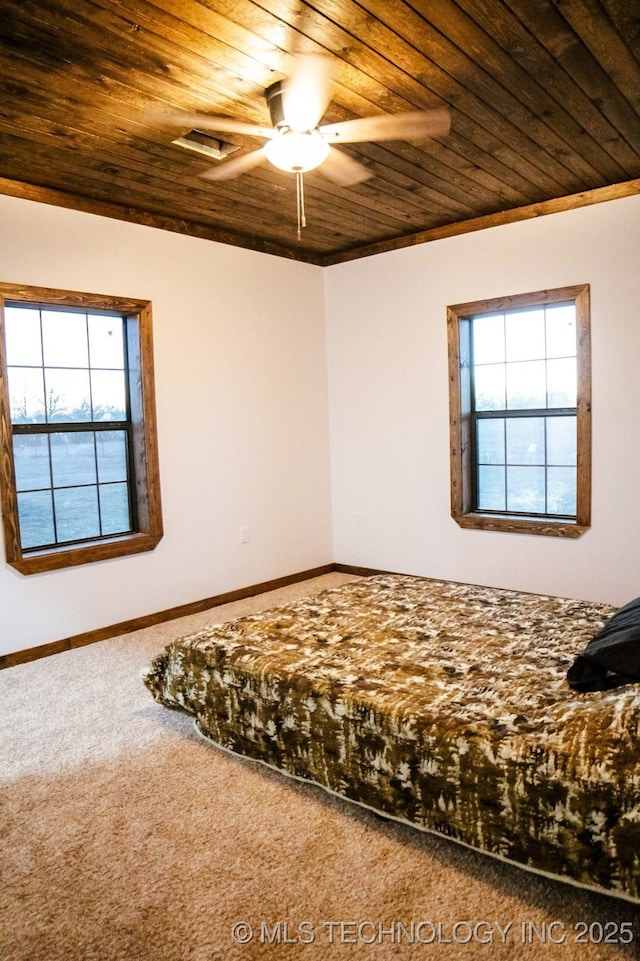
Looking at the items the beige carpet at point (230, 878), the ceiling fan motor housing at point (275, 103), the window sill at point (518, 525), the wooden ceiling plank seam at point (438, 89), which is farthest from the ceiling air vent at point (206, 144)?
the window sill at point (518, 525)

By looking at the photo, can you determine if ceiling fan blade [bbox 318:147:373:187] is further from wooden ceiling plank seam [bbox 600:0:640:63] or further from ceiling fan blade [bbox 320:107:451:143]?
wooden ceiling plank seam [bbox 600:0:640:63]

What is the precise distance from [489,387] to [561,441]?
0.68 metres

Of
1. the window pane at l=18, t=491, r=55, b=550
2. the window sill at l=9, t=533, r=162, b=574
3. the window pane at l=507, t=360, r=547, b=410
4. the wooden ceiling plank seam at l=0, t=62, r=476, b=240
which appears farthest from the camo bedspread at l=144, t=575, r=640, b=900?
the wooden ceiling plank seam at l=0, t=62, r=476, b=240

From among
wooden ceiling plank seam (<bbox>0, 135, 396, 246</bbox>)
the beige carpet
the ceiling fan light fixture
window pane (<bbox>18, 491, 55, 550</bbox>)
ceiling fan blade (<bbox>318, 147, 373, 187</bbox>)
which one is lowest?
the beige carpet

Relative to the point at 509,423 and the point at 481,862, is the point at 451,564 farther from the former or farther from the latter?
the point at 481,862

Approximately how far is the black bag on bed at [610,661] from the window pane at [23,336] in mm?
3359

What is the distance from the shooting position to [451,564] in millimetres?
4867

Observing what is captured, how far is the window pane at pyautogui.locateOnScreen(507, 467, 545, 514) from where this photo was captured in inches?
178

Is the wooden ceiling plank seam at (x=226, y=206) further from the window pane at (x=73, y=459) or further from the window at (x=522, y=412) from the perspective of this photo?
the window pane at (x=73, y=459)

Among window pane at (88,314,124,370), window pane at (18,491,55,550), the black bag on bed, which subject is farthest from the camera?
window pane at (88,314,124,370)

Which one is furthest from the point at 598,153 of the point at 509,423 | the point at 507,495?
the point at 507,495

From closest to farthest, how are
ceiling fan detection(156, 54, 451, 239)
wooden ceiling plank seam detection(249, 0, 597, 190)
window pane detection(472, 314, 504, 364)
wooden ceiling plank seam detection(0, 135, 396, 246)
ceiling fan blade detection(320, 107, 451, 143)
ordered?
wooden ceiling plank seam detection(249, 0, 597, 190), ceiling fan detection(156, 54, 451, 239), ceiling fan blade detection(320, 107, 451, 143), wooden ceiling plank seam detection(0, 135, 396, 246), window pane detection(472, 314, 504, 364)

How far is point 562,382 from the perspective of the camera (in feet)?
14.2

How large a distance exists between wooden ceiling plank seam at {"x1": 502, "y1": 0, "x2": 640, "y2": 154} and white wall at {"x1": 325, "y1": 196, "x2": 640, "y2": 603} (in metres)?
1.00
